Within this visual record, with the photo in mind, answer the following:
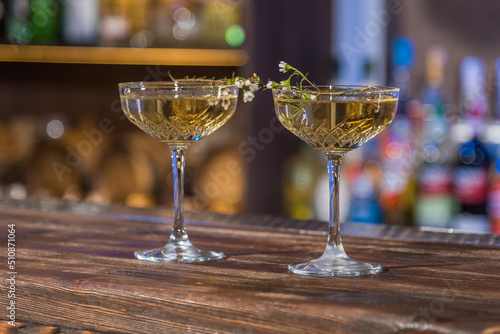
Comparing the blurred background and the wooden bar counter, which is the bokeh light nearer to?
the blurred background

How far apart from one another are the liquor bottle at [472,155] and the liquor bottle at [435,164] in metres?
0.03

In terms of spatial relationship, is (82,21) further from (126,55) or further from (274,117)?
(274,117)

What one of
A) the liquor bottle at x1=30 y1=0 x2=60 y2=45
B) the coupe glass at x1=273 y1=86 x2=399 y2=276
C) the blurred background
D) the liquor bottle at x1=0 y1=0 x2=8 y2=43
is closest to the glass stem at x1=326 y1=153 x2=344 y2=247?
the coupe glass at x1=273 y1=86 x2=399 y2=276

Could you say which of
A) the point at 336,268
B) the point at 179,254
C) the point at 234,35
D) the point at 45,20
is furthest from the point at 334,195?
the point at 45,20

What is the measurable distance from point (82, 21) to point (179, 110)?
5.72 feet

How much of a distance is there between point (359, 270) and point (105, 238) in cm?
36

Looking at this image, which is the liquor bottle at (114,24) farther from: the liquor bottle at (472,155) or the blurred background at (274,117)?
the liquor bottle at (472,155)

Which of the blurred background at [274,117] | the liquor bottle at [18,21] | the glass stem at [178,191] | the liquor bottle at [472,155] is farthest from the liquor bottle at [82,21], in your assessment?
the glass stem at [178,191]

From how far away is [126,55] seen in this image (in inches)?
97.0

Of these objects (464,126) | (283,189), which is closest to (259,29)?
(283,189)

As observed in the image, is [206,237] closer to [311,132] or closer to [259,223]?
[259,223]

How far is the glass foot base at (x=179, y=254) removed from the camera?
833mm

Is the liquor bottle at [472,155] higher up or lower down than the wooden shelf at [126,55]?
lower down

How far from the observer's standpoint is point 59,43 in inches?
96.7
